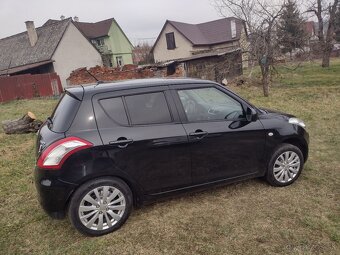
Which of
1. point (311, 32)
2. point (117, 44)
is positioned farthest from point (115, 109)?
point (117, 44)

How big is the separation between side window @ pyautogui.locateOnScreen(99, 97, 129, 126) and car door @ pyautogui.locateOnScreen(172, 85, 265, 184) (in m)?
0.68

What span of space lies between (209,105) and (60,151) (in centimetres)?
199

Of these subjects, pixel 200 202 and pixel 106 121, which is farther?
pixel 200 202

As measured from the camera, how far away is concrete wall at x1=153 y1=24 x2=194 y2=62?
35.9 metres

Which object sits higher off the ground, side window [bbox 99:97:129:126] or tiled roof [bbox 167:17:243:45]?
tiled roof [bbox 167:17:243:45]

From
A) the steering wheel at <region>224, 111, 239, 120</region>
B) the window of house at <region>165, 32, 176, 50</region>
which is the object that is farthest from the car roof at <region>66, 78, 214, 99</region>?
the window of house at <region>165, 32, 176, 50</region>

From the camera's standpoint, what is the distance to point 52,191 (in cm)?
309

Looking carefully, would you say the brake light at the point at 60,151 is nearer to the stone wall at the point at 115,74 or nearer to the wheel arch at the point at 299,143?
the wheel arch at the point at 299,143

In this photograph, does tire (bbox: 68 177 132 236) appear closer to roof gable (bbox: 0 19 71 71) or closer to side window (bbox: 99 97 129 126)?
side window (bbox: 99 97 129 126)

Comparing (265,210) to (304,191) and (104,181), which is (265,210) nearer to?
(304,191)

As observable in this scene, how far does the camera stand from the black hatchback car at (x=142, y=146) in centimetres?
314

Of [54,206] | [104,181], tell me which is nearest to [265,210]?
[104,181]

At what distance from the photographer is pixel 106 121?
327 cm

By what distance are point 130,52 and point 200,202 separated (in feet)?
128
